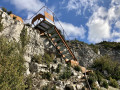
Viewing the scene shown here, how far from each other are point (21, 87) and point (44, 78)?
3.59m

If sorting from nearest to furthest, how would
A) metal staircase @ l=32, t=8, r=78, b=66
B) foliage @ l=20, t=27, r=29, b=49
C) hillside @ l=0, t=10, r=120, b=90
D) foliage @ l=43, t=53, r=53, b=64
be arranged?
hillside @ l=0, t=10, r=120, b=90 < foliage @ l=20, t=27, r=29, b=49 < foliage @ l=43, t=53, r=53, b=64 < metal staircase @ l=32, t=8, r=78, b=66

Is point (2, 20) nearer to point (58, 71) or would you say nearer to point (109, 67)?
point (58, 71)

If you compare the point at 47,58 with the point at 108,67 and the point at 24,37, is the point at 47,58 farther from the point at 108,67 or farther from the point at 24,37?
the point at 108,67

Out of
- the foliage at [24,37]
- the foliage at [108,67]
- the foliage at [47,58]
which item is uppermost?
the foliage at [24,37]

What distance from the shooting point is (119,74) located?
15.5 meters

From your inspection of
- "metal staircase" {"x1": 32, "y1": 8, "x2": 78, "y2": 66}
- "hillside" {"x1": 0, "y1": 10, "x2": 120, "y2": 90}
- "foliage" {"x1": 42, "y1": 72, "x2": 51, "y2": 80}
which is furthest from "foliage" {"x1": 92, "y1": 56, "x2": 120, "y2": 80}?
"foliage" {"x1": 42, "y1": 72, "x2": 51, "y2": 80}

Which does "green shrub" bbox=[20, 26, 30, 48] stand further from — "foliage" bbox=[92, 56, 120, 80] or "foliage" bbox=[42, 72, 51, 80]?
"foliage" bbox=[92, 56, 120, 80]

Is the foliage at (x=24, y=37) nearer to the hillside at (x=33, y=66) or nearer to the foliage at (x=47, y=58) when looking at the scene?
the hillside at (x=33, y=66)

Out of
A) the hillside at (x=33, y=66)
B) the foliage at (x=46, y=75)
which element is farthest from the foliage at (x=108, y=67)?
the foliage at (x=46, y=75)

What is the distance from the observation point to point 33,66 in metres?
10.6

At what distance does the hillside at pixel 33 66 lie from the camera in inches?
264

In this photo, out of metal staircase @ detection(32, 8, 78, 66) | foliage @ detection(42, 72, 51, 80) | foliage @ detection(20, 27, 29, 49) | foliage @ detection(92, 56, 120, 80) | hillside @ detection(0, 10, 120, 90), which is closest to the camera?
hillside @ detection(0, 10, 120, 90)

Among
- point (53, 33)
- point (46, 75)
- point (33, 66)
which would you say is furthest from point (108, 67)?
point (33, 66)

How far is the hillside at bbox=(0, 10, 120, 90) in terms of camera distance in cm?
670
